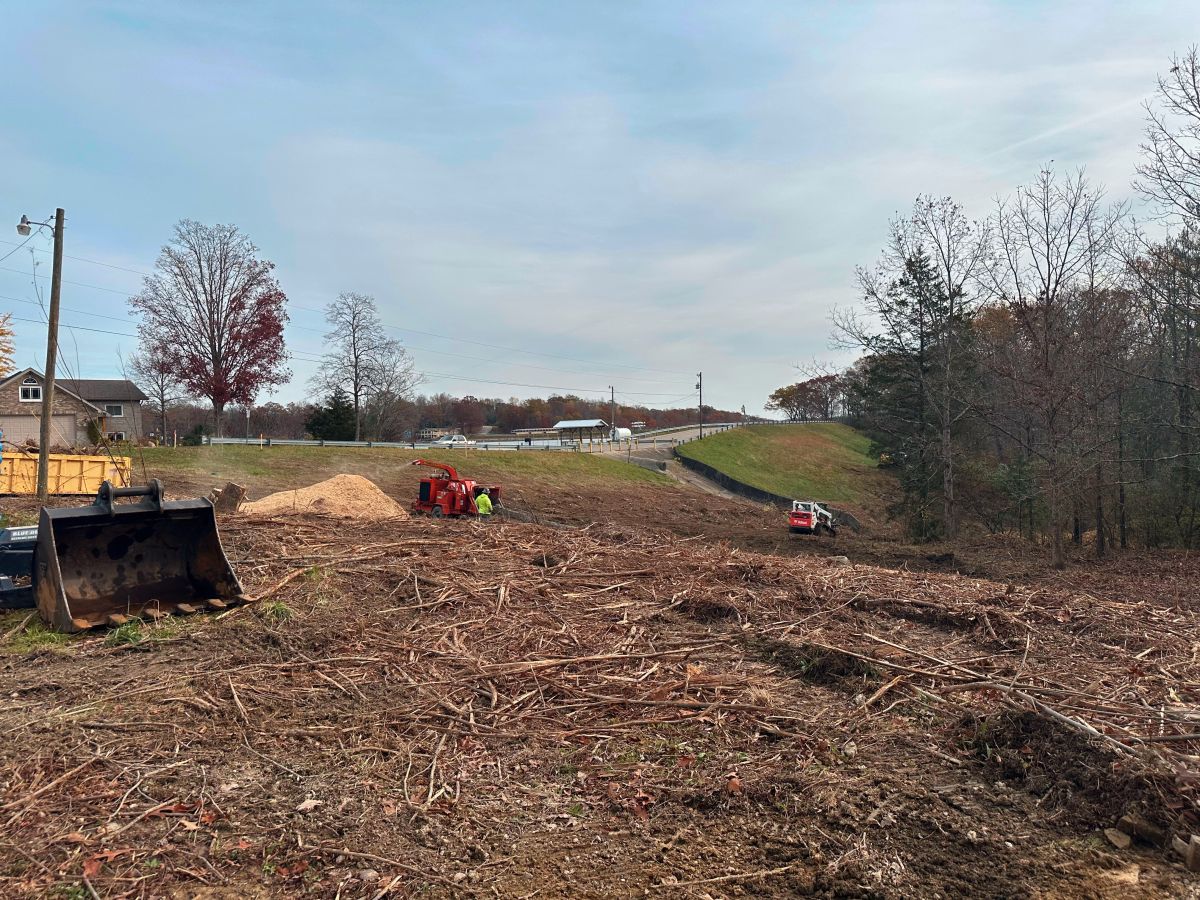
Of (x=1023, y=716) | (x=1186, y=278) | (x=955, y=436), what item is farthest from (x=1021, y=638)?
(x=955, y=436)

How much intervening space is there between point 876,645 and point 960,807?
2.45m

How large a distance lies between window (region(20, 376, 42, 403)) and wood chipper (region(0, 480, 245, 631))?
43931 mm

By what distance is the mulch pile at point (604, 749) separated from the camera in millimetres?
3051

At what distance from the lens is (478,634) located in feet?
20.9

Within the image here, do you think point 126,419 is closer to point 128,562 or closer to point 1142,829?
point 128,562

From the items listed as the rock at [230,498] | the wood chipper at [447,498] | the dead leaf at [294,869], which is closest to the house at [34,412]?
the wood chipper at [447,498]

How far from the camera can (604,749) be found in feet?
13.9

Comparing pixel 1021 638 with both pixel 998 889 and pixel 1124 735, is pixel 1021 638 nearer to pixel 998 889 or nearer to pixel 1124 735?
pixel 1124 735

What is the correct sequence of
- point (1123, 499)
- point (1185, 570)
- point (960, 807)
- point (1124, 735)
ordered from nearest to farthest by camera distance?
point (960, 807) → point (1124, 735) → point (1185, 570) → point (1123, 499)

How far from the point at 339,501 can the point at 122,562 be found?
869cm

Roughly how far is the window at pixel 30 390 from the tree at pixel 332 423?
14.4m

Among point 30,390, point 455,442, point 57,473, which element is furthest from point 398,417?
point 57,473

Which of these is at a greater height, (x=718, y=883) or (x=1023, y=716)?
(x=1023, y=716)

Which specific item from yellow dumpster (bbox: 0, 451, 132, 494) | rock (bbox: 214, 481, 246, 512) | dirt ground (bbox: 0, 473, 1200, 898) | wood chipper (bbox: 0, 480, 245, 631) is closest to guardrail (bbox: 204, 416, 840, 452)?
yellow dumpster (bbox: 0, 451, 132, 494)
